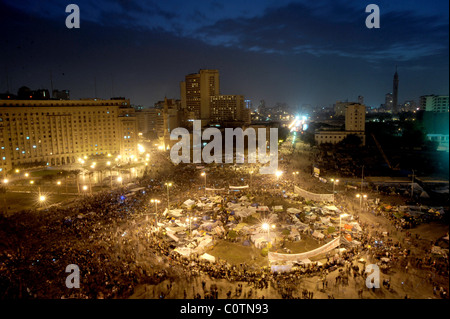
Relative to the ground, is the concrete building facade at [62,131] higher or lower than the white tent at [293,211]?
higher

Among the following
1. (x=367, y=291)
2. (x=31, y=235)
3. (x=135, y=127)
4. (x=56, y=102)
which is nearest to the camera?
(x=367, y=291)

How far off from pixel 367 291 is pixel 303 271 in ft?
7.05

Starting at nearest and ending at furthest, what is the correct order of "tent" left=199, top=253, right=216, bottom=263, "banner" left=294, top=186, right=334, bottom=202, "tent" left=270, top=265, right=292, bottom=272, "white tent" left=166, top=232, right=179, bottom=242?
"tent" left=270, top=265, right=292, bottom=272
"tent" left=199, top=253, right=216, bottom=263
"white tent" left=166, top=232, right=179, bottom=242
"banner" left=294, top=186, right=334, bottom=202

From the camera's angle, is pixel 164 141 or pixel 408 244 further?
pixel 164 141

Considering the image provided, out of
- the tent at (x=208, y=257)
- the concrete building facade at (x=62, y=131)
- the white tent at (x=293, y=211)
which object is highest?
the concrete building facade at (x=62, y=131)

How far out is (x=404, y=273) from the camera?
34.2 feet

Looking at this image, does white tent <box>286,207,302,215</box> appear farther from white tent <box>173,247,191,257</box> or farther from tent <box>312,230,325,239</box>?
white tent <box>173,247,191,257</box>

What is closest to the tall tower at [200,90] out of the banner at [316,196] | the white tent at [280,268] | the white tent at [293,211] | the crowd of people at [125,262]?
the banner at [316,196]

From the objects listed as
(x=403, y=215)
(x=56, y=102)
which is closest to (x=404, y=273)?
(x=403, y=215)

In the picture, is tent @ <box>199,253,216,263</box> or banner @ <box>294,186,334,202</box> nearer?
tent @ <box>199,253,216,263</box>

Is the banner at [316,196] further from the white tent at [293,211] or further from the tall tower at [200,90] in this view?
the tall tower at [200,90]

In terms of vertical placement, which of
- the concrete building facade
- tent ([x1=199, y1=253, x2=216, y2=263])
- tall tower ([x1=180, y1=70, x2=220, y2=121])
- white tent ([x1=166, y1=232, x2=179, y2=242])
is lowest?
tent ([x1=199, y1=253, x2=216, y2=263])

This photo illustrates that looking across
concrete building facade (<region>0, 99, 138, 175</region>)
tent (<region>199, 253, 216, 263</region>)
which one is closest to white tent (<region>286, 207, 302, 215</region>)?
tent (<region>199, 253, 216, 263</region>)

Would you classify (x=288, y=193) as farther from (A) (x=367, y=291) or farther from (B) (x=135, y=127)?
(B) (x=135, y=127)
